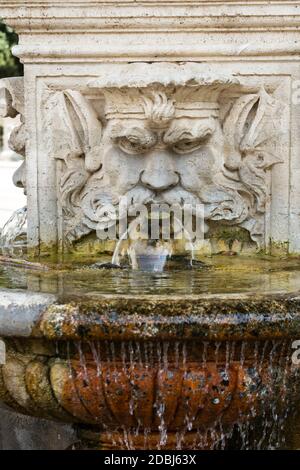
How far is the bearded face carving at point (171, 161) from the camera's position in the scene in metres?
4.53

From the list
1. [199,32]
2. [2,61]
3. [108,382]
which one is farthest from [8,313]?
[2,61]

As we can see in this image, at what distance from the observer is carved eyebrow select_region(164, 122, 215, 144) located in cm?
446

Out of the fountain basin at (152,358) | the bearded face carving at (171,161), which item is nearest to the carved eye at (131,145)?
the bearded face carving at (171,161)

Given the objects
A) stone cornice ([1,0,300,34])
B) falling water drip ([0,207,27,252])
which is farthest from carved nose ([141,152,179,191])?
falling water drip ([0,207,27,252])

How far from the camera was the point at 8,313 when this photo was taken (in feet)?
11.1

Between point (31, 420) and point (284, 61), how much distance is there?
77.6 inches

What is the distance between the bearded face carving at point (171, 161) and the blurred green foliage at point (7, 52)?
742 inches

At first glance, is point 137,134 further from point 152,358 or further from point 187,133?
point 152,358

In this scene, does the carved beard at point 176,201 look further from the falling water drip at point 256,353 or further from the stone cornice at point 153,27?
the falling water drip at point 256,353

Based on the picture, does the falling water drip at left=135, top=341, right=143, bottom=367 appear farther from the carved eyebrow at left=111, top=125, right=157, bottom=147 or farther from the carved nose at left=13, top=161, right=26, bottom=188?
the carved nose at left=13, top=161, right=26, bottom=188

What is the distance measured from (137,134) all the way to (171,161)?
239 millimetres

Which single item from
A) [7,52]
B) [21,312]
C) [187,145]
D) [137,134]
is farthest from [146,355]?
[7,52]

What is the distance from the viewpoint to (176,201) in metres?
4.61

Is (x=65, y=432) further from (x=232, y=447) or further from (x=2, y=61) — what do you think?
(x=2, y=61)
